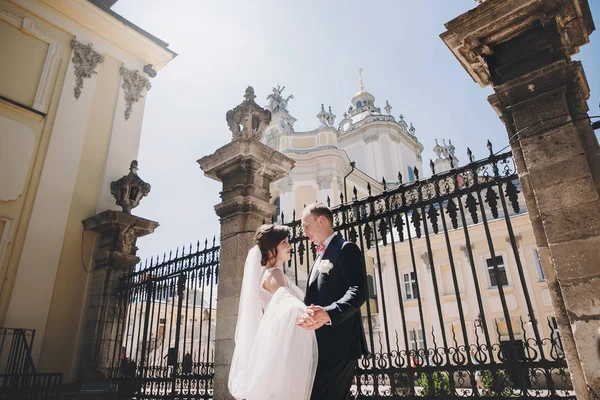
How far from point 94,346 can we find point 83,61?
7212mm

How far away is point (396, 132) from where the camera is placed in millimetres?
35906

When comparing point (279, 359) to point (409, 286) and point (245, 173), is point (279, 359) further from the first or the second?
point (409, 286)

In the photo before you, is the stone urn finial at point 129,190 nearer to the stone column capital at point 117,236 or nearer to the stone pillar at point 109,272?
the stone pillar at point 109,272

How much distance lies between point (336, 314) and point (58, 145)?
9.08 meters

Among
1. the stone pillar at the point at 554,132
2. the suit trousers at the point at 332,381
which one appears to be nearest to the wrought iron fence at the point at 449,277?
the stone pillar at the point at 554,132

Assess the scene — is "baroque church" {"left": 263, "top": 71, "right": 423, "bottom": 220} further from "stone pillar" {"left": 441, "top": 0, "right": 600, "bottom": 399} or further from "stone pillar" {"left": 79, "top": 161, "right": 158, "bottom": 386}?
"stone pillar" {"left": 441, "top": 0, "right": 600, "bottom": 399}

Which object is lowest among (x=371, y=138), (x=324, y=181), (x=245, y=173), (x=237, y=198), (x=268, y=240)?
(x=268, y=240)

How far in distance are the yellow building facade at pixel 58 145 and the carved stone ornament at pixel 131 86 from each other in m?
0.03

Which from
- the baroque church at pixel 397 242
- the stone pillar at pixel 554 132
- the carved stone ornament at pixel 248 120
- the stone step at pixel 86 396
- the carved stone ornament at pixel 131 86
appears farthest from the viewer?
the baroque church at pixel 397 242

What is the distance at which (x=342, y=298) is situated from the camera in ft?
8.94

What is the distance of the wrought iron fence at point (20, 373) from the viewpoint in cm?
620

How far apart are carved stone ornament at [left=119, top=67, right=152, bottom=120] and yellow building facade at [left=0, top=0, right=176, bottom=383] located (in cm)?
3

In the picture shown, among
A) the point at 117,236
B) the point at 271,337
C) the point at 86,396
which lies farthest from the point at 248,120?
the point at 86,396

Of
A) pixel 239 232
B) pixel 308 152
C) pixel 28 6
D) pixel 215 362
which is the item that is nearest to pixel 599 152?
pixel 239 232
